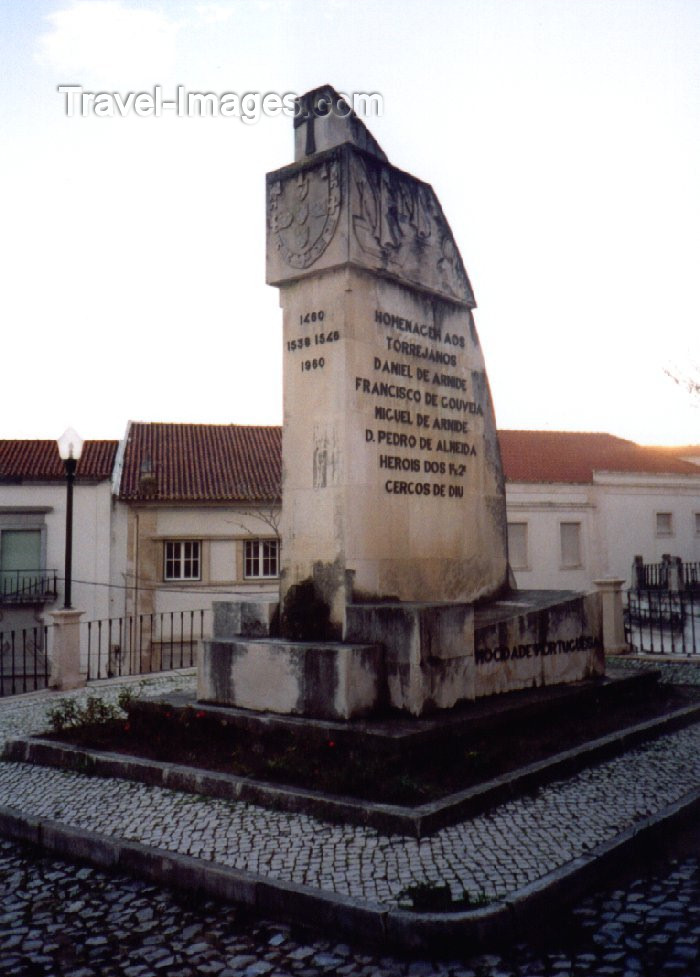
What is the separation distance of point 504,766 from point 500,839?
110 cm

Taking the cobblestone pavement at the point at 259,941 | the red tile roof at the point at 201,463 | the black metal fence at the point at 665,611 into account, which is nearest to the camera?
the cobblestone pavement at the point at 259,941

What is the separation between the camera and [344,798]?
5020 mm

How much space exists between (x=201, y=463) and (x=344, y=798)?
83.8ft

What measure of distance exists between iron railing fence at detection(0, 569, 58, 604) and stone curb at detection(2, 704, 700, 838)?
828 inches

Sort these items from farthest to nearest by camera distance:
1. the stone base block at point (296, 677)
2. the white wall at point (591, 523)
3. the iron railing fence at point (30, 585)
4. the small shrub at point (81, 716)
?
the white wall at point (591, 523) < the iron railing fence at point (30, 585) < the small shrub at point (81, 716) < the stone base block at point (296, 677)

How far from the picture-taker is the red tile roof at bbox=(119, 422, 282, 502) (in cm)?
2800

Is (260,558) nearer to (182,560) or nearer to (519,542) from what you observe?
(182,560)

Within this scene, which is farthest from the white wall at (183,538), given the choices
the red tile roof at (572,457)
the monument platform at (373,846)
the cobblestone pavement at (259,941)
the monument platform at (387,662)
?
the cobblestone pavement at (259,941)

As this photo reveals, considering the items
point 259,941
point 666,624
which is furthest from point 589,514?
point 259,941

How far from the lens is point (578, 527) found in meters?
35.1

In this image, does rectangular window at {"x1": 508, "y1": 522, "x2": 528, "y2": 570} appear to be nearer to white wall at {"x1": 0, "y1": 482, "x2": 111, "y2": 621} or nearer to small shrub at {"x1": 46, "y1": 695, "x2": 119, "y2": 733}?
white wall at {"x1": 0, "y1": 482, "x2": 111, "y2": 621}

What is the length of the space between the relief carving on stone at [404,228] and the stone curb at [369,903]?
15.9ft

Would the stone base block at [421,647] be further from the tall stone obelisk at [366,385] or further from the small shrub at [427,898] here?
the small shrub at [427,898]

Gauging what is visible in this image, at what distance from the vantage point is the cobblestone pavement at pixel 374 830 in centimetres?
409
